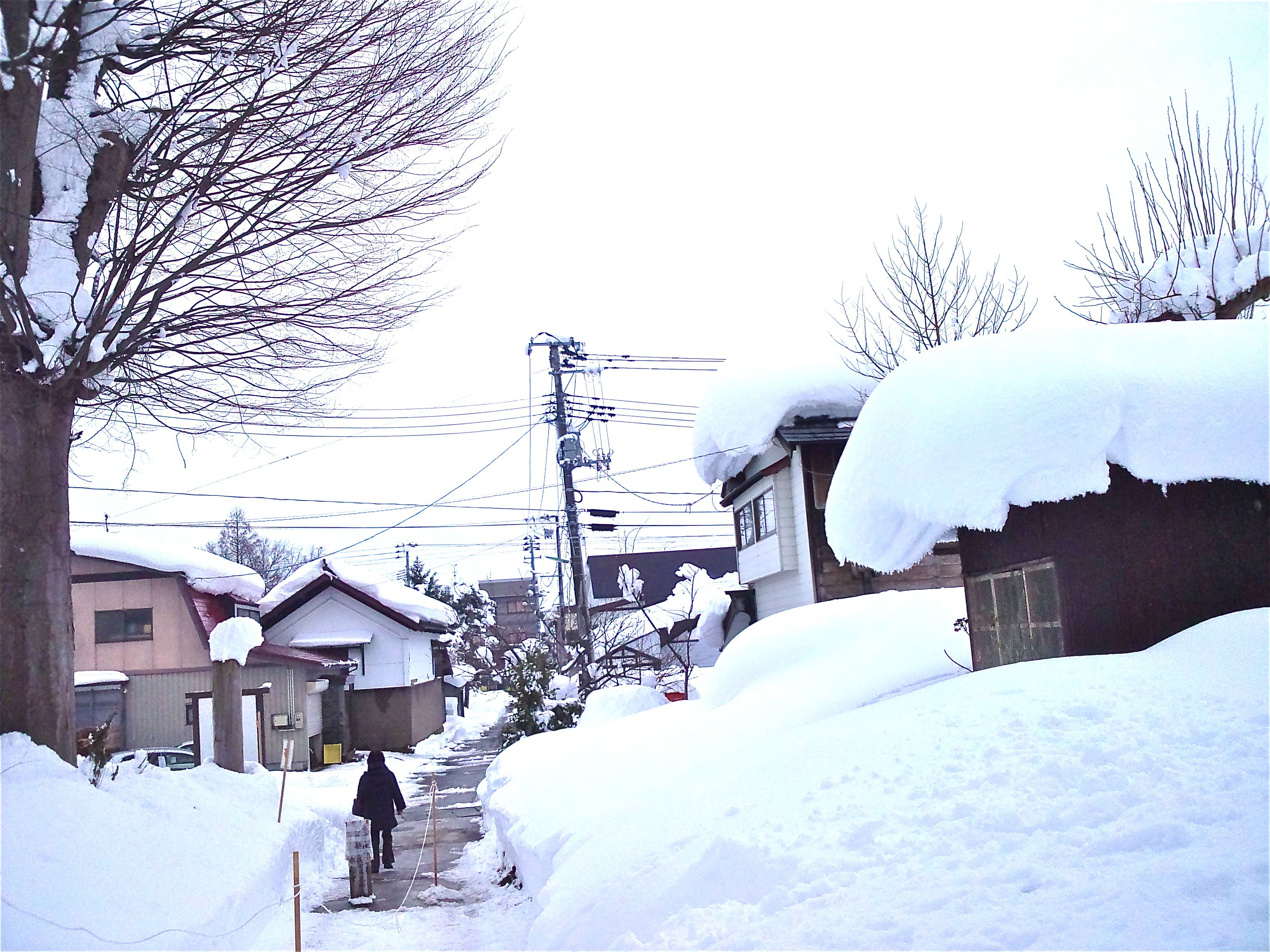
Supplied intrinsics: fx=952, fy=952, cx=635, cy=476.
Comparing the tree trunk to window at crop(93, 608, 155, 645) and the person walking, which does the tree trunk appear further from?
window at crop(93, 608, 155, 645)

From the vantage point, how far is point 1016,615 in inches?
374

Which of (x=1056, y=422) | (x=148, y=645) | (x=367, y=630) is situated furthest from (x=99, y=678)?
(x=1056, y=422)

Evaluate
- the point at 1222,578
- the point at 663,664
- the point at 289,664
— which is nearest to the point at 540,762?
the point at 1222,578

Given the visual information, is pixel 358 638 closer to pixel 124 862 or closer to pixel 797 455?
pixel 797 455

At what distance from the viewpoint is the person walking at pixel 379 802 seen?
41.5ft

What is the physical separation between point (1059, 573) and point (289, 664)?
21.8m

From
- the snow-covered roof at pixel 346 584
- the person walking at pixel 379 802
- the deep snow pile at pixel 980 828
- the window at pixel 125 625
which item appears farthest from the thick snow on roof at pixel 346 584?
the deep snow pile at pixel 980 828

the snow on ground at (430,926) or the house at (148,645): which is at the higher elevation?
the house at (148,645)

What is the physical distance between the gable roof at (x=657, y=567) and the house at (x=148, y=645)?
98.4ft

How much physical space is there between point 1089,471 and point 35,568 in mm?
8468

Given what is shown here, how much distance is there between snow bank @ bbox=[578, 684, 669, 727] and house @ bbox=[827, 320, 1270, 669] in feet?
29.5

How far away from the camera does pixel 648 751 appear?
11.0 metres

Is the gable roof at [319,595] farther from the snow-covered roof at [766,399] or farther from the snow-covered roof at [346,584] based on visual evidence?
the snow-covered roof at [766,399]

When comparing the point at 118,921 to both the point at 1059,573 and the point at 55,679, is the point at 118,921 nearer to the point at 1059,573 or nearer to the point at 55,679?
the point at 55,679
